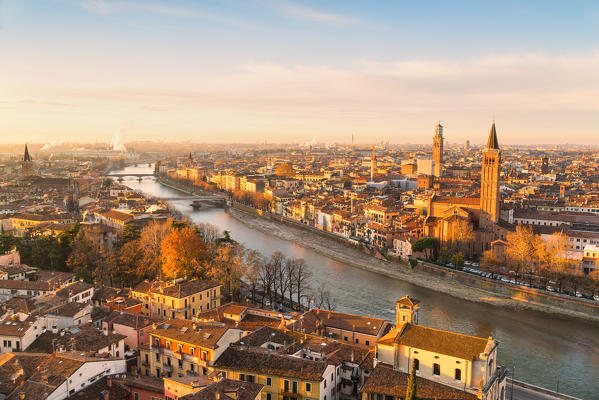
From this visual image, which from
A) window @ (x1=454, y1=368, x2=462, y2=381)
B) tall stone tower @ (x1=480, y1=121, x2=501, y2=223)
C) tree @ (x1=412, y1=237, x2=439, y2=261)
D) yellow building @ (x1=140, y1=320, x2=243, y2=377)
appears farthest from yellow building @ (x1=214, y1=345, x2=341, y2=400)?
tall stone tower @ (x1=480, y1=121, x2=501, y2=223)

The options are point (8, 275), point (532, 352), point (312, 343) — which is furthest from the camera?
point (8, 275)

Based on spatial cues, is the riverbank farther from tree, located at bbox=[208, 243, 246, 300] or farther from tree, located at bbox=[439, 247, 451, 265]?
tree, located at bbox=[208, 243, 246, 300]

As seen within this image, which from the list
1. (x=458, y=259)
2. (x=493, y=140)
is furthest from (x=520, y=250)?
(x=493, y=140)

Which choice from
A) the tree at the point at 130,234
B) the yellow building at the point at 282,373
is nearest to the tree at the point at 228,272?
the tree at the point at 130,234

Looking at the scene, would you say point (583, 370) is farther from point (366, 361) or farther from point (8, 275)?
point (8, 275)

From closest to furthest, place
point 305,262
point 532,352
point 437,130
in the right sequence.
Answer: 1. point 532,352
2. point 305,262
3. point 437,130

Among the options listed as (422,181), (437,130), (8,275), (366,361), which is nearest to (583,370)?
(366,361)
